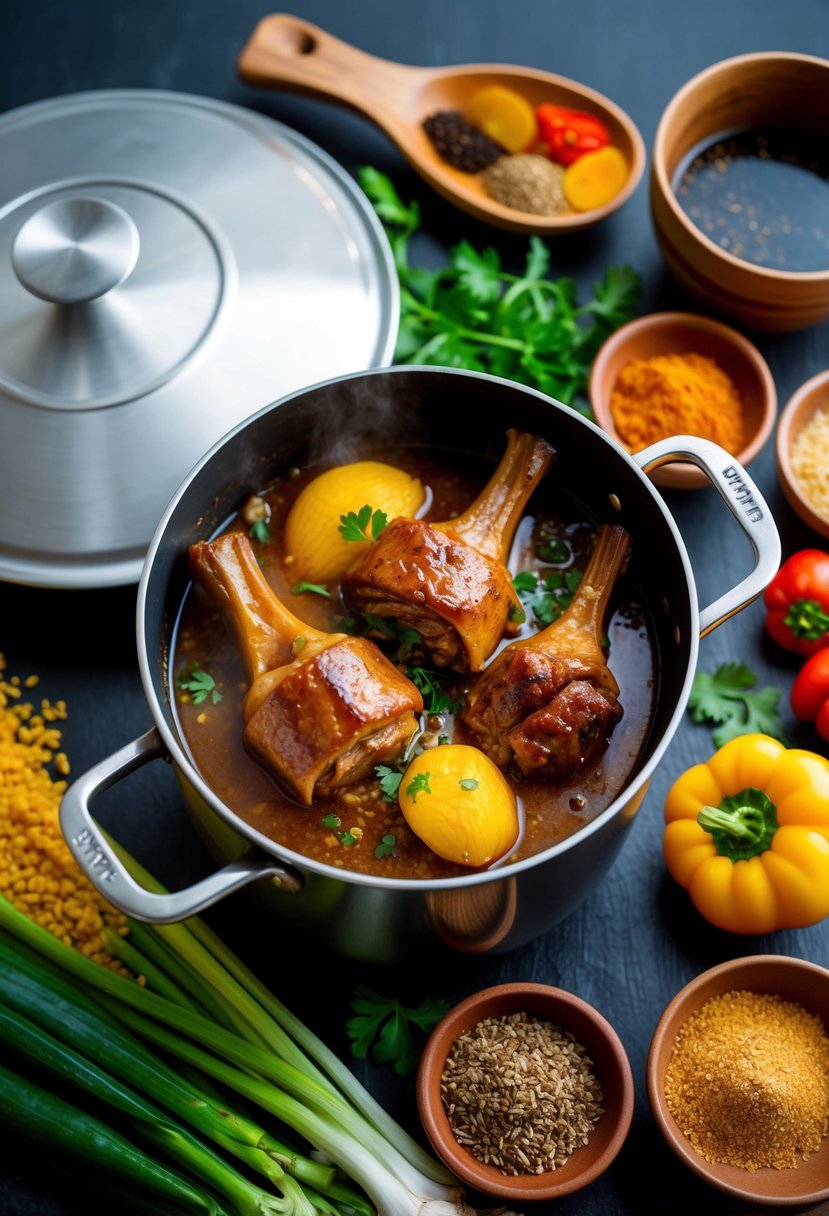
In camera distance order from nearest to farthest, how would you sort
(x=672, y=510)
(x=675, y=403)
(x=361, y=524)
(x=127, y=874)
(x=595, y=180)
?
(x=127, y=874) < (x=361, y=524) < (x=675, y=403) < (x=672, y=510) < (x=595, y=180)

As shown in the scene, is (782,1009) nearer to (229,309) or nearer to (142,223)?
(229,309)

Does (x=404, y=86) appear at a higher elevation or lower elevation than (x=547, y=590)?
higher

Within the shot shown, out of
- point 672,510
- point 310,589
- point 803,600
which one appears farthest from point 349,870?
point 672,510

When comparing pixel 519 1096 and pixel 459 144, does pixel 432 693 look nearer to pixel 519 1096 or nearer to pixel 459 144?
pixel 519 1096

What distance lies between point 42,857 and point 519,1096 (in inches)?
46.4

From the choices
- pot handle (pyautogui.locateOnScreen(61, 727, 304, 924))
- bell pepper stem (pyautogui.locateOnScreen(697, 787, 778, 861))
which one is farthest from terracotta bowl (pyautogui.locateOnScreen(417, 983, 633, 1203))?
pot handle (pyautogui.locateOnScreen(61, 727, 304, 924))

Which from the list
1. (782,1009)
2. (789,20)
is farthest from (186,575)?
(789,20)

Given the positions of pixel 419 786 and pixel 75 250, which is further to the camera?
pixel 75 250

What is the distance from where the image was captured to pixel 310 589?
2.71 m

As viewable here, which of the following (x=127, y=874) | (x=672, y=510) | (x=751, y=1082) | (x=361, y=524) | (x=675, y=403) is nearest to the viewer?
(x=127, y=874)

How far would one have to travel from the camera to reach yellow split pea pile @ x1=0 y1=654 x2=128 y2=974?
273 centimetres

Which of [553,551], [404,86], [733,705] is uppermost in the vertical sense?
[404,86]

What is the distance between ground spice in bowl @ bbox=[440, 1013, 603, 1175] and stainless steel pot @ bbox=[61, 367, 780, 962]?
0.21 meters

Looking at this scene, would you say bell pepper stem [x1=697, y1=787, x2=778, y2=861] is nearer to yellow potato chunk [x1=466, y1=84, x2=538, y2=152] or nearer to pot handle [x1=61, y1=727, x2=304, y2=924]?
pot handle [x1=61, y1=727, x2=304, y2=924]
